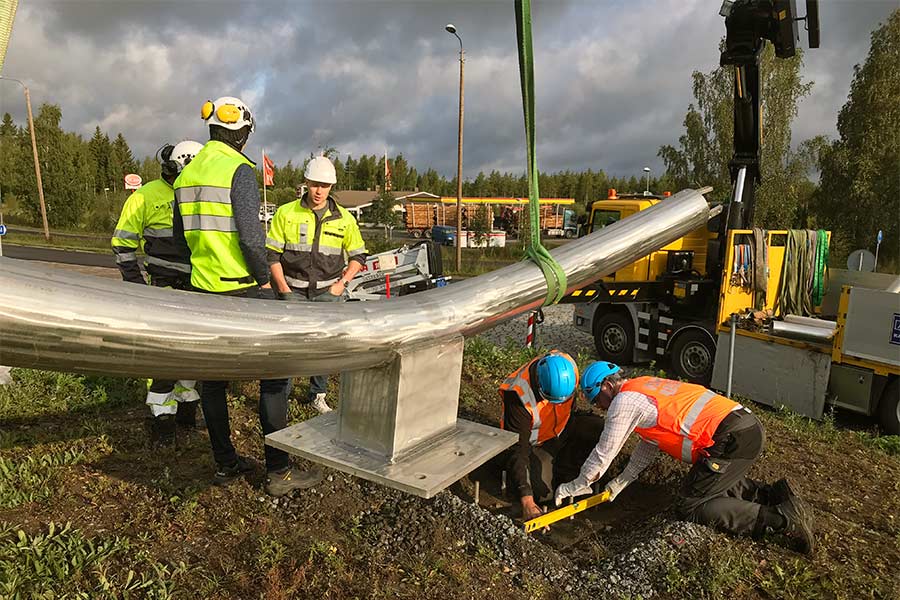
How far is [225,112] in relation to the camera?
311 cm

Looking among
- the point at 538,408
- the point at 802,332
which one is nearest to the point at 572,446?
the point at 538,408

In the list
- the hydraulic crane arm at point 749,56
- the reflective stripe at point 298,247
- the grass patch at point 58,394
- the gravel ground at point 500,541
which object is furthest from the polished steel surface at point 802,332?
the grass patch at point 58,394

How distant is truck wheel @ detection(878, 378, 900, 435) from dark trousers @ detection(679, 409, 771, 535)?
339cm

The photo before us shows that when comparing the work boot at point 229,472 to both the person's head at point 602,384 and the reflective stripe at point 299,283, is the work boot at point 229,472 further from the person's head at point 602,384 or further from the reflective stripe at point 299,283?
the person's head at point 602,384

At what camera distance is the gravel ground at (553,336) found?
11094 millimetres

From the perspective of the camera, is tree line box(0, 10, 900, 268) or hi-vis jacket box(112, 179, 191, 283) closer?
hi-vis jacket box(112, 179, 191, 283)

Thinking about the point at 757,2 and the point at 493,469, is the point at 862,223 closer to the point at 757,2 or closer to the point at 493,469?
the point at 757,2

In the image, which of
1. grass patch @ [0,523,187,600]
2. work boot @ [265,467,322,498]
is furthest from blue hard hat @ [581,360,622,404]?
grass patch @ [0,523,187,600]

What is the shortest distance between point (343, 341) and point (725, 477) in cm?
391

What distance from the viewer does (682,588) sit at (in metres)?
3.27

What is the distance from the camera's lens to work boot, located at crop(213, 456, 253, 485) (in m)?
3.88

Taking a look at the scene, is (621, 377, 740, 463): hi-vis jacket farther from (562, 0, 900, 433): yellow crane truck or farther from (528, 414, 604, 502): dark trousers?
(562, 0, 900, 433): yellow crane truck

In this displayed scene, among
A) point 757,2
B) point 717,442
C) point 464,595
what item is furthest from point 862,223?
point 464,595

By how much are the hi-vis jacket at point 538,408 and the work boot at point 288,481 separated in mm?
1569
